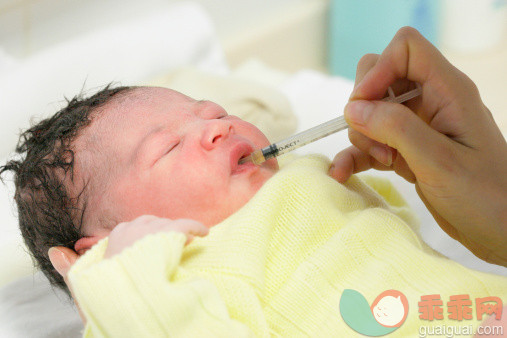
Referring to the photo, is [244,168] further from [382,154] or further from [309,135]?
[382,154]

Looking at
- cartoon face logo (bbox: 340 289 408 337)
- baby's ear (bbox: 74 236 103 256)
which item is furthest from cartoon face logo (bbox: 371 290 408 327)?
baby's ear (bbox: 74 236 103 256)

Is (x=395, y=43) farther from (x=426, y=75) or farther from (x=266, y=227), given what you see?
(x=266, y=227)

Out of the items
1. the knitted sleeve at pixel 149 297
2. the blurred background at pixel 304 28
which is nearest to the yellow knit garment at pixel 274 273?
the knitted sleeve at pixel 149 297

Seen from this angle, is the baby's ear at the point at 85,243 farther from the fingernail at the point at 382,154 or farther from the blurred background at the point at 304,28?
the blurred background at the point at 304,28

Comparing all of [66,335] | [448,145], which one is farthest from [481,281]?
[66,335]

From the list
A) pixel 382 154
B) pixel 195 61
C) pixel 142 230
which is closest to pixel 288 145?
pixel 382 154

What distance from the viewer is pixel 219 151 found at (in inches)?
31.9

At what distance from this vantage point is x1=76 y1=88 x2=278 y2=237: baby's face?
79 centimetres

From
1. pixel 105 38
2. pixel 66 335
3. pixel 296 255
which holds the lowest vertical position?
pixel 66 335

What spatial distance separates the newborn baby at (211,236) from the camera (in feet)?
2.13

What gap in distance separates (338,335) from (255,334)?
0.10m

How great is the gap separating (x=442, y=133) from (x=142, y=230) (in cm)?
44

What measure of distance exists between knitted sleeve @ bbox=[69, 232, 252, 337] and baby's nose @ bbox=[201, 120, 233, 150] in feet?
0.64

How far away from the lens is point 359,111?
78 centimetres
